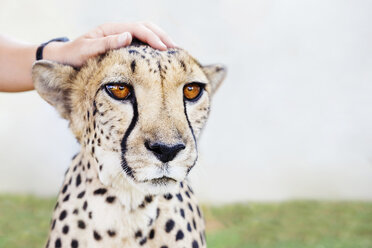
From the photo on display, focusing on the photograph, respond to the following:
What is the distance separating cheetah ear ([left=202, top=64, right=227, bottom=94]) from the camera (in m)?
1.53

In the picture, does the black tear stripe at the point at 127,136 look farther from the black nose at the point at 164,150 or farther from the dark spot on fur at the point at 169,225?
the dark spot on fur at the point at 169,225

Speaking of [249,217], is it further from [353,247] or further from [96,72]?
[96,72]

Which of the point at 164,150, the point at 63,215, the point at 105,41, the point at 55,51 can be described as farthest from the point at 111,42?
the point at 63,215

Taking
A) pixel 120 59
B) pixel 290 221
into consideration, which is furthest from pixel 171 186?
pixel 290 221

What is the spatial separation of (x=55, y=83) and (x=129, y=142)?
0.33 meters

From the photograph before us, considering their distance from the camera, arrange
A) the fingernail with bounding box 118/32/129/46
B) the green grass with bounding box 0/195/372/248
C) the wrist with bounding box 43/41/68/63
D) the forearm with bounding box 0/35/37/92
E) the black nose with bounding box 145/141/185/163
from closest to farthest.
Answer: the black nose with bounding box 145/141/185/163 < the fingernail with bounding box 118/32/129/46 < the wrist with bounding box 43/41/68/63 < the forearm with bounding box 0/35/37/92 < the green grass with bounding box 0/195/372/248

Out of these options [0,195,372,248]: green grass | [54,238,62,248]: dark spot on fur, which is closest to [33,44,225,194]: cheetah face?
[54,238,62,248]: dark spot on fur

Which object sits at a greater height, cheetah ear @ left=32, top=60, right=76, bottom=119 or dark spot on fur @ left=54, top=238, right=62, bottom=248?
cheetah ear @ left=32, top=60, right=76, bottom=119

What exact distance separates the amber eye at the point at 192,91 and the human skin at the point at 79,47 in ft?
0.43

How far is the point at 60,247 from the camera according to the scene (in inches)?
53.5

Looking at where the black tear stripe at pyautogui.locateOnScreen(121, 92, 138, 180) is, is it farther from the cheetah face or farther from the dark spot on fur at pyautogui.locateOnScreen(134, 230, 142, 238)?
the dark spot on fur at pyautogui.locateOnScreen(134, 230, 142, 238)

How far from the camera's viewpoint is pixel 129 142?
1236 mm

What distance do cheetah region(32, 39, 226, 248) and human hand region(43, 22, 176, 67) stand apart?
3 centimetres

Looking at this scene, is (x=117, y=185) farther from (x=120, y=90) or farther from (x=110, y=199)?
(x=120, y=90)
